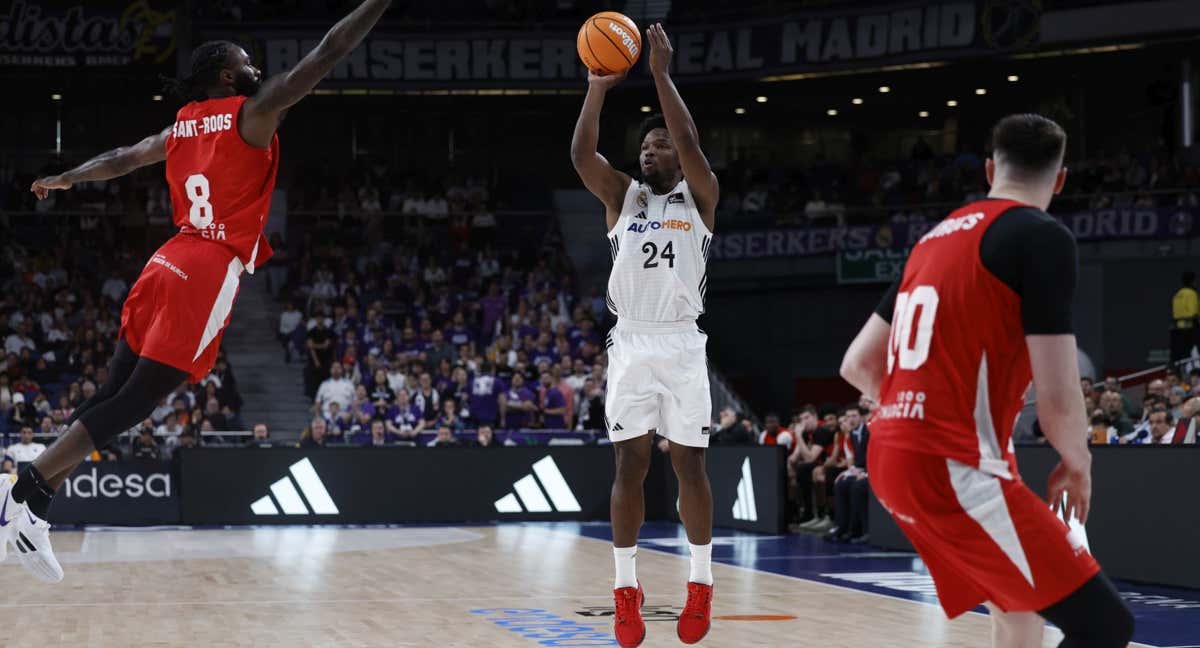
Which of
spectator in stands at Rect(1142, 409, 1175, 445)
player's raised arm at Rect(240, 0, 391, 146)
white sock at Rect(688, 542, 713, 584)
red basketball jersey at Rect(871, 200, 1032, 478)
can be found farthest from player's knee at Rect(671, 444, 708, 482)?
spectator in stands at Rect(1142, 409, 1175, 445)

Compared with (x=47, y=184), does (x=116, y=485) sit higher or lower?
lower

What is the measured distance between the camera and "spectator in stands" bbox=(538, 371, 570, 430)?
21.6 meters

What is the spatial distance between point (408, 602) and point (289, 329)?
1642 centimetres

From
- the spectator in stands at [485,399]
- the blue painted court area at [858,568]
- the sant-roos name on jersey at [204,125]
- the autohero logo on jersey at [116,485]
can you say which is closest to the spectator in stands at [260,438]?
the autohero logo on jersey at [116,485]

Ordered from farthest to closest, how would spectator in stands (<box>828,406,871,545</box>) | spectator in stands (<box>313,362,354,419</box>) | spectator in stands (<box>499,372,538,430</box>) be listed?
spectator in stands (<box>313,362,354,419</box>), spectator in stands (<box>499,372,538,430</box>), spectator in stands (<box>828,406,871,545</box>)

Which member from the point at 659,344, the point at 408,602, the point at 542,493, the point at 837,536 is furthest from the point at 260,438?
the point at 659,344

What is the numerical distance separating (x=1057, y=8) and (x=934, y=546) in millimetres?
25273

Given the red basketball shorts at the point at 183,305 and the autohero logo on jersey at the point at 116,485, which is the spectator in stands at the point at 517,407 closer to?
the autohero logo on jersey at the point at 116,485

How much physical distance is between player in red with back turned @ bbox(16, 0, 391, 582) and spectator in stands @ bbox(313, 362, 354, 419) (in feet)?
51.1

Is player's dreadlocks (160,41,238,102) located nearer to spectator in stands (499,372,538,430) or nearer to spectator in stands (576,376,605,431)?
spectator in stands (576,376,605,431)

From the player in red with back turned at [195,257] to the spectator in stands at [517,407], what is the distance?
15228mm

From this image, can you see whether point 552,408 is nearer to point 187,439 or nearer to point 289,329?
point 187,439

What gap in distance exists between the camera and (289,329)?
85.7 ft

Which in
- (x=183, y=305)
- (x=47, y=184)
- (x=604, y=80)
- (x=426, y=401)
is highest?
(x=604, y=80)
